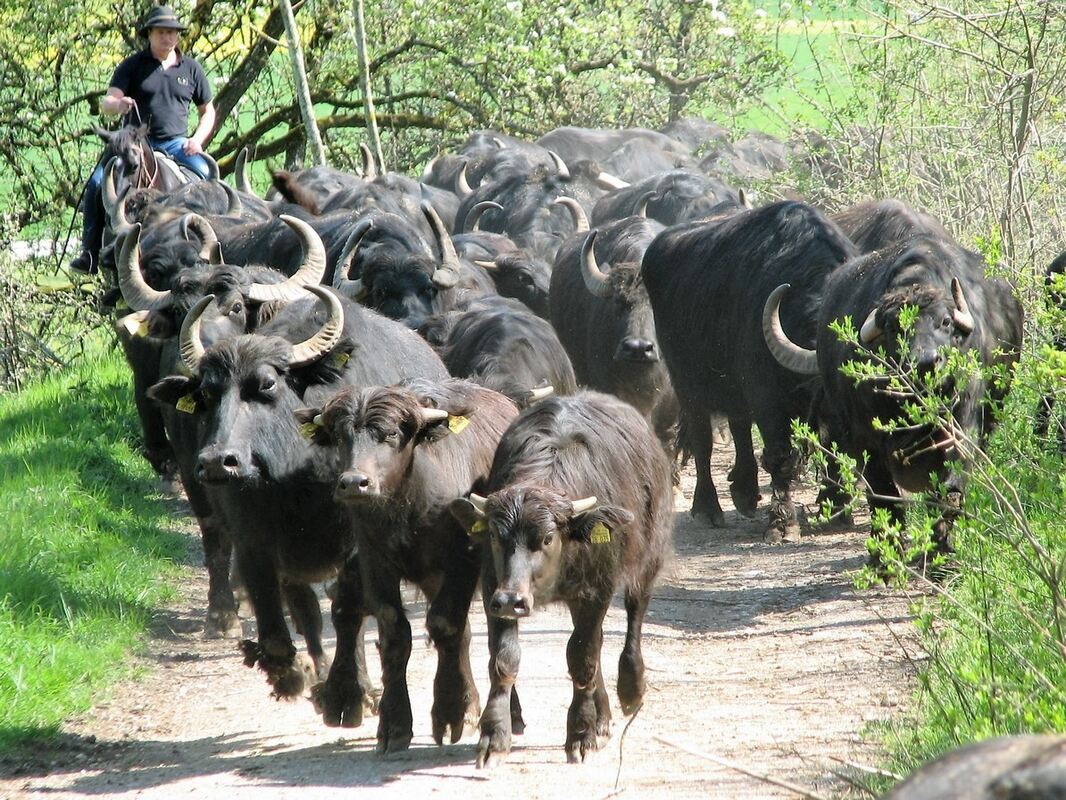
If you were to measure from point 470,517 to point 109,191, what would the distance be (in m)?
7.15

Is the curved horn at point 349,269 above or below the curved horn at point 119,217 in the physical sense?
below

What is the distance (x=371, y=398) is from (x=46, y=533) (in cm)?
397

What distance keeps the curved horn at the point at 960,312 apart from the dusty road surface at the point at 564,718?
63.2 inches

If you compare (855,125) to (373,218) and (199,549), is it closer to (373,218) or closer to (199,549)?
(373,218)

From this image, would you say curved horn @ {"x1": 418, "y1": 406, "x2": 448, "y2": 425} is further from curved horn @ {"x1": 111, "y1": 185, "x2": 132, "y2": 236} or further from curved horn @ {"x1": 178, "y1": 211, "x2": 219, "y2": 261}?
curved horn @ {"x1": 111, "y1": 185, "x2": 132, "y2": 236}

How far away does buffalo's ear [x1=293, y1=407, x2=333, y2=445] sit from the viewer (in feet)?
22.6

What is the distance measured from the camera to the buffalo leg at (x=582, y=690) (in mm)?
6426

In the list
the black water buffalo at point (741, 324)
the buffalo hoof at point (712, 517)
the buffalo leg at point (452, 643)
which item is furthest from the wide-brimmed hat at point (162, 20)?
the buffalo leg at point (452, 643)

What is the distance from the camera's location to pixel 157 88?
47.0ft

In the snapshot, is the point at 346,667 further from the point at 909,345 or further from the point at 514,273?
the point at 514,273

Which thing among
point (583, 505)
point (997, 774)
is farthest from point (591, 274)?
point (997, 774)

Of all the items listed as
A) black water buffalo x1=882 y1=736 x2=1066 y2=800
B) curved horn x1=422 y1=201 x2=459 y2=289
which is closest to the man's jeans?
curved horn x1=422 y1=201 x2=459 y2=289

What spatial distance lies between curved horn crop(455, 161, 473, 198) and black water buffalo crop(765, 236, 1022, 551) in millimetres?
9441

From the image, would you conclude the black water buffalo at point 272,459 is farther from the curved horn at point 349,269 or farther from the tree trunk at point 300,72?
the tree trunk at point 300,72
